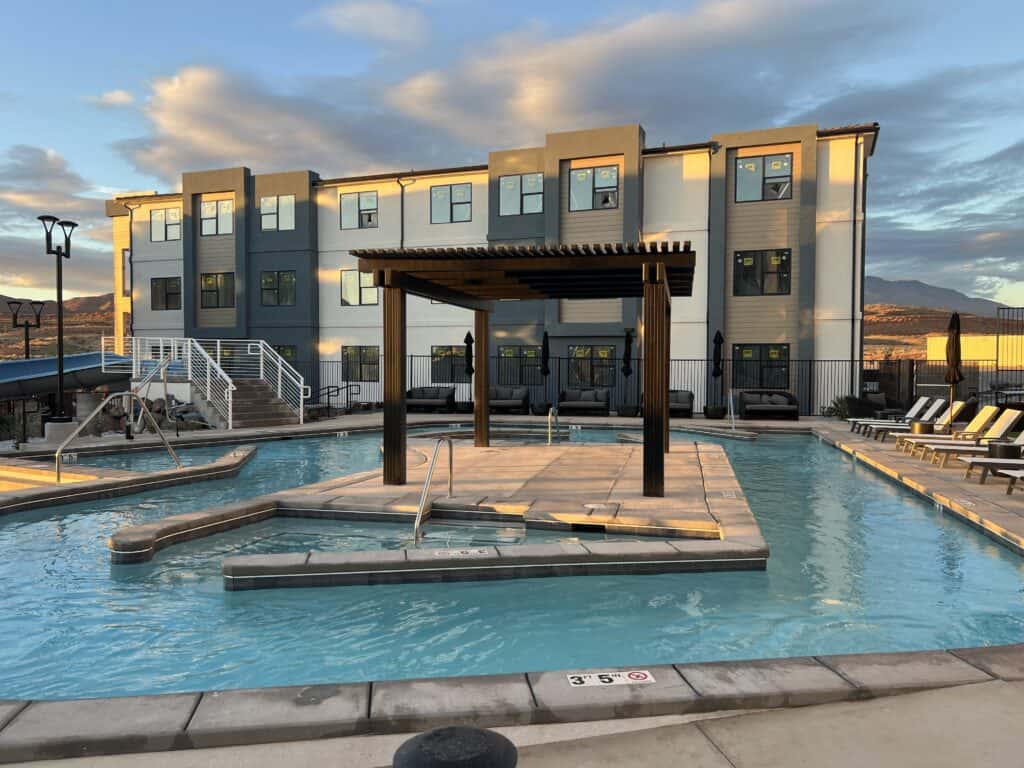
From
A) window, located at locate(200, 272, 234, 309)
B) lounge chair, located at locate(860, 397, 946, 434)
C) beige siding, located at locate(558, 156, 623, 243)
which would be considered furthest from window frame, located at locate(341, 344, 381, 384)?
lounge chair, located at locate(860, 397, 946, 434)

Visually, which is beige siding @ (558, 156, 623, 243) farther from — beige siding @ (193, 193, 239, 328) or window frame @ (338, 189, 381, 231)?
beige siding @ (193, 193, 239, 328)

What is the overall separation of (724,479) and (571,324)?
16.8m

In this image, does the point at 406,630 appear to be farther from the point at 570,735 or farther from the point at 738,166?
the point at 738,166

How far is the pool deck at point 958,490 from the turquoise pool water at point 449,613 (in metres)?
0.21

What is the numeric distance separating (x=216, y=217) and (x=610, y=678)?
34.5 metres

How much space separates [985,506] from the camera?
8898 mm

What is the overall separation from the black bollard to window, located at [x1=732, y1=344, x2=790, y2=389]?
1016 inches

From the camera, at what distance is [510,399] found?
2564 centimetres

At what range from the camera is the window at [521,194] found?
27719 millimetres

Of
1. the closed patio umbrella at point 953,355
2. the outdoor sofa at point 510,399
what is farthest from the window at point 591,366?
the closed patio umbrella at point 953,355

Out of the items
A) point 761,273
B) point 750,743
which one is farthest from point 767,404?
point 750,743

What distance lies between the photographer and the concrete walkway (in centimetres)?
302

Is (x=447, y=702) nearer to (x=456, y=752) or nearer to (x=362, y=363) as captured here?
(x=456, y=752)

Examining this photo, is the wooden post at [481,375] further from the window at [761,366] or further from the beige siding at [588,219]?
the window at [761,366]
